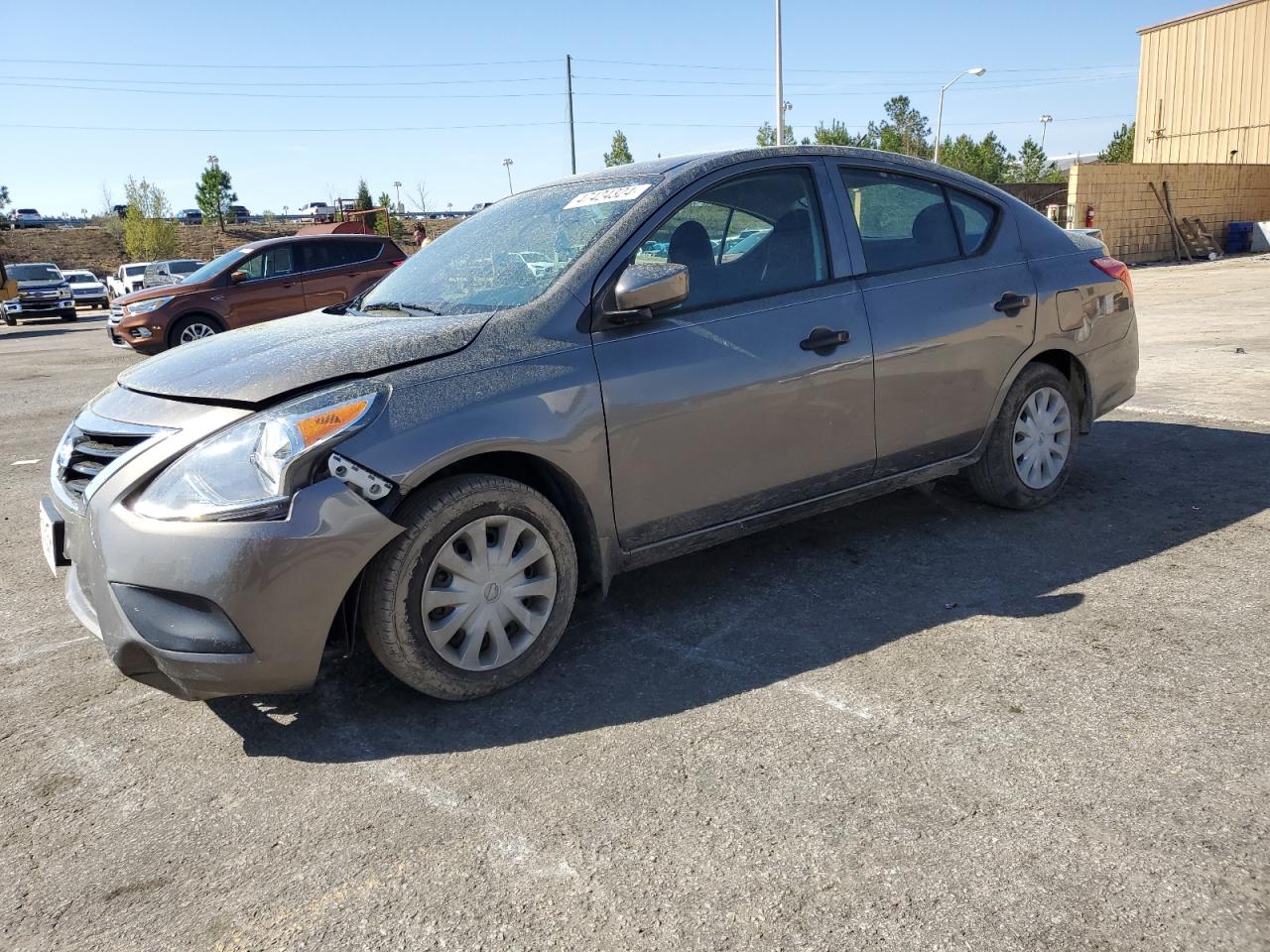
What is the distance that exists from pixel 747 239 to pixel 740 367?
0.58 metres

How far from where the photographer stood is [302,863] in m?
2.45

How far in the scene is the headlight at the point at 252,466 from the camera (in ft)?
9.21

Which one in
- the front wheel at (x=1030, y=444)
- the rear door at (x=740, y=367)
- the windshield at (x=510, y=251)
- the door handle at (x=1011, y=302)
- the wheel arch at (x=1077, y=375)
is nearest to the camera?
the rear door at (x=740, y=367)

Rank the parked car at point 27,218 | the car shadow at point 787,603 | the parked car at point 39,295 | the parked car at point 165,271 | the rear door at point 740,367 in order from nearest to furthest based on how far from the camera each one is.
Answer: the car shadow at point 787,603, the rear door at point 740,367, the parked car at point 39,295, the parked car at point 165,271, the parked car at point 27,218

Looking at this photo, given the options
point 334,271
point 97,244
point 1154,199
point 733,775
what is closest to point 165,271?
point 334,271

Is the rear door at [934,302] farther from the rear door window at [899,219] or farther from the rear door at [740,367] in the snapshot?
the rear door at [740,367]

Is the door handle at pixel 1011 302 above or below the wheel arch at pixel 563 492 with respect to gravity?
above

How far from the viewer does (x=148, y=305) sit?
1415 centimetres

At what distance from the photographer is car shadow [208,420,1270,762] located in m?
3.14

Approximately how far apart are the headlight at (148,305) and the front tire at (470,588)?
1274 centimetres

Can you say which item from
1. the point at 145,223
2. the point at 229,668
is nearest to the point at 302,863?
the point at 229,668

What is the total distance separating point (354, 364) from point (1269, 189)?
32.9 m

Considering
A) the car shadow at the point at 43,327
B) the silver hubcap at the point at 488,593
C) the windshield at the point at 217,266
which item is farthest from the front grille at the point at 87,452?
the car shadow at the point at 43,327

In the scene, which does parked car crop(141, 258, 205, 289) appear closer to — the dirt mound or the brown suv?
the brown suv
